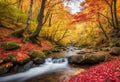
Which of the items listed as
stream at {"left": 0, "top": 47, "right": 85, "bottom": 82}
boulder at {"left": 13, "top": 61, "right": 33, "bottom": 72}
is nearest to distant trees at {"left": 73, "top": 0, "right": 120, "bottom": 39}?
stream at {"left": 0, "top": 47, "right": 85, "bottom": 82}

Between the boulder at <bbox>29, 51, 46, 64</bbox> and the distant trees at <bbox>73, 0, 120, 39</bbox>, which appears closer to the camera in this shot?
the boulder at <bbox>29, 51, 46, 64</bbox>

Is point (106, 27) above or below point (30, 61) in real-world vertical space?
above

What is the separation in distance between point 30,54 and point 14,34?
4.07 metres

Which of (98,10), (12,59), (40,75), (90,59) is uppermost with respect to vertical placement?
(98,10)

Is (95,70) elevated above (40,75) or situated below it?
above

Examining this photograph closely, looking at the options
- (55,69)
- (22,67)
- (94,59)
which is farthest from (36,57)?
(94,59)

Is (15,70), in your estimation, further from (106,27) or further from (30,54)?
(106,27)

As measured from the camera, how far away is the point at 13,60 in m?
11.4

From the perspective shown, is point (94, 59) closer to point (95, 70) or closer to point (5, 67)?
point (95, 70)

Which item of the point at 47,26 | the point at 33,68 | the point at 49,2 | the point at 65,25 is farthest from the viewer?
the point at 65,25

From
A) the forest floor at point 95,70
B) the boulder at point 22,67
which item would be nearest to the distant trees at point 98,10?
the forest floor at point 95,70

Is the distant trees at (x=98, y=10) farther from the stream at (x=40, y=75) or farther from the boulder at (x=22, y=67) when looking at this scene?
the boulder at (x=22, y=67)

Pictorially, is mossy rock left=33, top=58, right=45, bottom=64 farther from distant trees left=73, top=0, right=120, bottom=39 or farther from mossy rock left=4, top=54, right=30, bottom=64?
distant trees left=73, top=0, right=120, bottom=39

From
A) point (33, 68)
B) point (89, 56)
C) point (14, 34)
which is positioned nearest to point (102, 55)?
point (89, 56)
